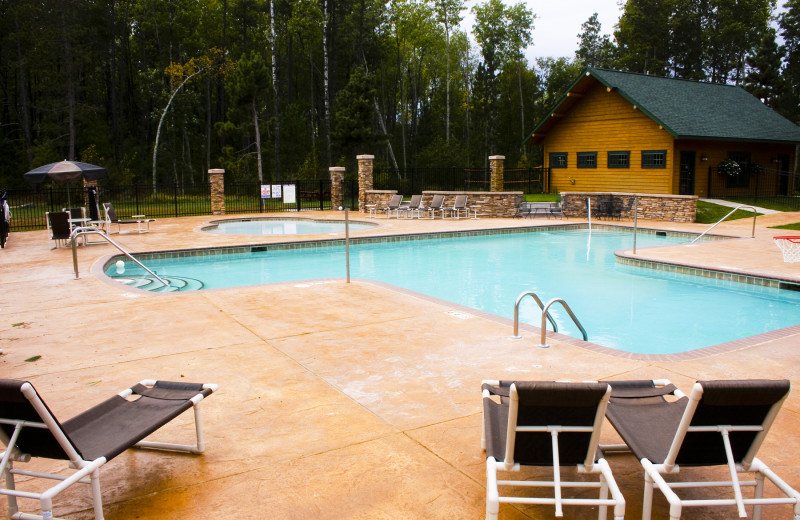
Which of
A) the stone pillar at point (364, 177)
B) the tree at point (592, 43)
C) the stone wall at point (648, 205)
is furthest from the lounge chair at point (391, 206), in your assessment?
the tree at point (592, 43)

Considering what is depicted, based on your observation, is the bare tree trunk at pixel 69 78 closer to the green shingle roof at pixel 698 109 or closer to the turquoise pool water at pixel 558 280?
the turquoise pool water at pixel 558 280

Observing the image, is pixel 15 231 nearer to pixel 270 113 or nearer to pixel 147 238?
pixel 147 238

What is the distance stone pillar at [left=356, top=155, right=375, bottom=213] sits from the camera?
2273cm

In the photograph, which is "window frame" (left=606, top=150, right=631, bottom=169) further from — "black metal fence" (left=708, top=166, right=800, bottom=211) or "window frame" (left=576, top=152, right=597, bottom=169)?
"black metal fence" (left=708, top=166, right=800, bottom=211)

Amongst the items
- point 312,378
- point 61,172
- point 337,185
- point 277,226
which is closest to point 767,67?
point 337,185

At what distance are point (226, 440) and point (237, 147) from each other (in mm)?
35594

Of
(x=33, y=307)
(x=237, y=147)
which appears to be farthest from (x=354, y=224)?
(x=237, y=147)

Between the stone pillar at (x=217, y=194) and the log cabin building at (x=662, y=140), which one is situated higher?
the log cabin building at (x=662, y=140)

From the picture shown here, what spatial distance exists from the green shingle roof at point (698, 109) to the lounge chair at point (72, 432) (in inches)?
848

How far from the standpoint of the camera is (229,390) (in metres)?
4.63

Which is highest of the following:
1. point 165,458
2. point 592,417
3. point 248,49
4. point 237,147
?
point 248,49

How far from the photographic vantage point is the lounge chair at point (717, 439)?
252 centimetres

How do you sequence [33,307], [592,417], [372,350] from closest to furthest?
[592,417], [372,350], [33,307]

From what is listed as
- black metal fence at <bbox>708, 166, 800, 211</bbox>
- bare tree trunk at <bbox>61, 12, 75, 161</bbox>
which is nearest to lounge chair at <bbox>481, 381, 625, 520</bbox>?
black metal fence at <bbox>708, 166, 800, 211</bbox>
